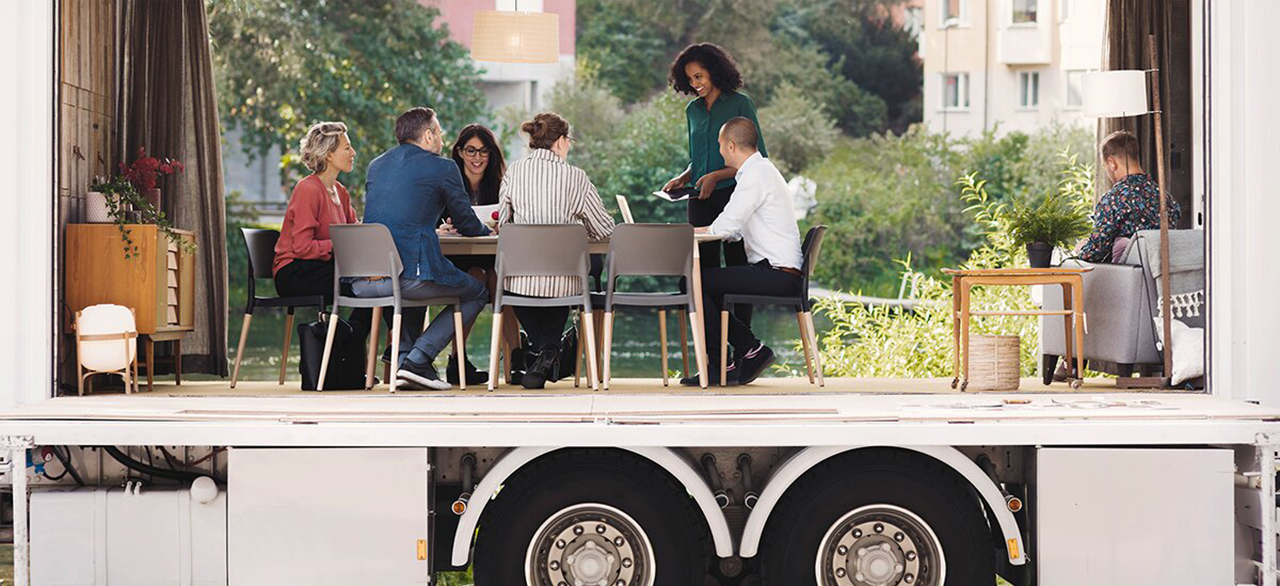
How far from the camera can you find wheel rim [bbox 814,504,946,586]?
441cm

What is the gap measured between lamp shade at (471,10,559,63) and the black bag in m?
1.95

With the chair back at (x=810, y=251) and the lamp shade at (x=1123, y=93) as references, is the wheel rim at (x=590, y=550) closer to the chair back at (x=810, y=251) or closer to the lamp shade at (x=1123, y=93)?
the chair back at (x=810, y=251)

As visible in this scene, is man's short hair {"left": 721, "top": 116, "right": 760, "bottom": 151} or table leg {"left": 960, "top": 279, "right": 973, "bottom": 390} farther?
man's short hair {"left": 721, "top": 116, "right": 760, "bottom": 151}

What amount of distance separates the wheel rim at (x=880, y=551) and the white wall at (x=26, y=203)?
2708 mm

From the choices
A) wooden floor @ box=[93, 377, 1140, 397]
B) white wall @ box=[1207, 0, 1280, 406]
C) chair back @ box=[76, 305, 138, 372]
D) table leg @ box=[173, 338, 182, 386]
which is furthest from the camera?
table leg @ box=[173, 338, 182, 386]

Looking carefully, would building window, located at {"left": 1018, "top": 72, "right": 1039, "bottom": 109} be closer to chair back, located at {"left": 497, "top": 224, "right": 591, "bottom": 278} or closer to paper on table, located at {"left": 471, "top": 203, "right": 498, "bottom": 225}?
paper on table, located at {"left": 471, "top": 203, "right": 498, "bottom": 225}

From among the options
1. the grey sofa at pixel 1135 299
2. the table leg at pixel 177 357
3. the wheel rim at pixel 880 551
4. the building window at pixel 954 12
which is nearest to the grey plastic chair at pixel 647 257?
the wheel rim at pixel 880 551

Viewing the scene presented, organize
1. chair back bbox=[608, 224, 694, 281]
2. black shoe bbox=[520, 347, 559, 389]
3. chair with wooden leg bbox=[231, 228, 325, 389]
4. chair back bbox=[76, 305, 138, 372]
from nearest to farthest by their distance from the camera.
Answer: chair back bbox=[76, 305, 138, 372] → chair back bbox=[608, 224, 694, 281] → black shoe bbox=[520, 347, 559, 389] → chair with wooden leg bbox=[231, 228, 325, 389]

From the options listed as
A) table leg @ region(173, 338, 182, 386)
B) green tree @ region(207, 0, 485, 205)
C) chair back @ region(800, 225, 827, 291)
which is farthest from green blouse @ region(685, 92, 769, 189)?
green tree @ region(207, 0, 485, 205)

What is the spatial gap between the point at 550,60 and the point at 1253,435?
4.23 m

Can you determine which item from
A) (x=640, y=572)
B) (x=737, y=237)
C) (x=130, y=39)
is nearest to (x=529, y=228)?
(x=737, y=237)

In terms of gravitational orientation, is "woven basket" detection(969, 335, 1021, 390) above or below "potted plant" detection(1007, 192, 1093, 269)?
below

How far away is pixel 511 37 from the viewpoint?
24.5 ft

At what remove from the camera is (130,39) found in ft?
21.6
